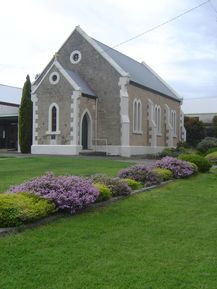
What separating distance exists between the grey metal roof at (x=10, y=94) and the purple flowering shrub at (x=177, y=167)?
31.4m

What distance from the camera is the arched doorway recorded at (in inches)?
1457

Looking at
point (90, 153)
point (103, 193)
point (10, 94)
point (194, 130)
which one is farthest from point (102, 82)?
point (103, 193)

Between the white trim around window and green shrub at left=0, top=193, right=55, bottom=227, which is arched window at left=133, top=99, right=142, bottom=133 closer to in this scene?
the white trim around window

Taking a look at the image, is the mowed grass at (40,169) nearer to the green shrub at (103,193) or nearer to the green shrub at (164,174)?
the green shrub at (164,174)

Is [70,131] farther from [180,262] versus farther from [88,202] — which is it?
[180,262]

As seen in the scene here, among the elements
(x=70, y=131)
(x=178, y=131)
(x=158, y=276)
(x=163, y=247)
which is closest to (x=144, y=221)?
(x=163, y=247)

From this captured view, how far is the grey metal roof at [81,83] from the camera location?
36378mm

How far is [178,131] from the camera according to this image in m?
52.2

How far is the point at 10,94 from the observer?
172 feet

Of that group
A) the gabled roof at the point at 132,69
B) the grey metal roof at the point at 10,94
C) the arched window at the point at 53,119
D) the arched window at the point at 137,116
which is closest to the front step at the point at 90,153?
the arched window at the point at 53,119

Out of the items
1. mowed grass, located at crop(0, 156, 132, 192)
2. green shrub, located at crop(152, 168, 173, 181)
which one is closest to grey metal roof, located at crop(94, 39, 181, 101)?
mowed grass, located at crop(0, 156, 132, 192)

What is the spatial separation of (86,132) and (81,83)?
3698 mm

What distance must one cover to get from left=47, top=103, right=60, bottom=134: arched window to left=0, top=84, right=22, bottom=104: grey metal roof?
43.7ft

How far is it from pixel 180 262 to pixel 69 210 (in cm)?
351
